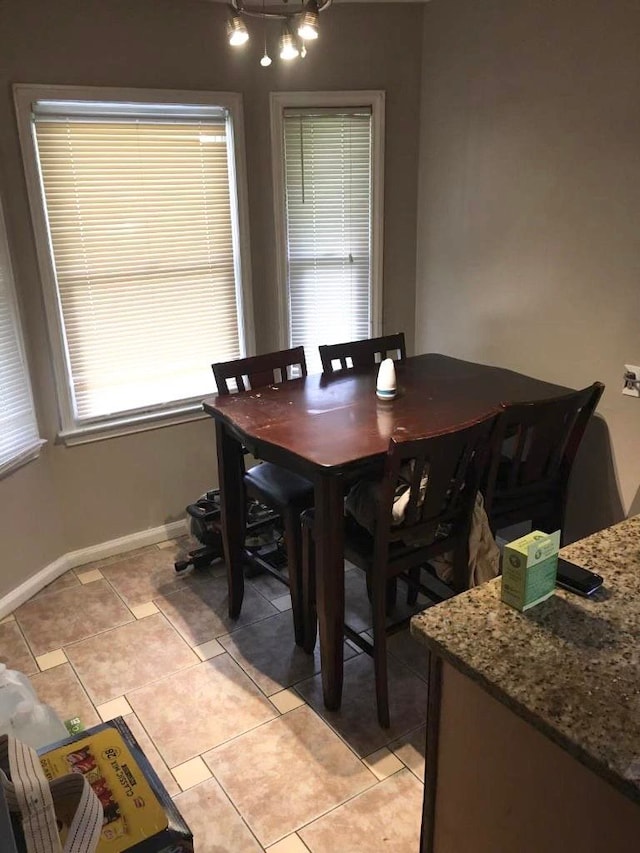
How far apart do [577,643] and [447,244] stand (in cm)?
260

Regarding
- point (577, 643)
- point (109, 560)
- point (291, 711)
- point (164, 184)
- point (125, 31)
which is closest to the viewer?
point (577, 643)

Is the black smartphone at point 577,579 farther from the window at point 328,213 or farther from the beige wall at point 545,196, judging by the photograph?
the window at point 328,213

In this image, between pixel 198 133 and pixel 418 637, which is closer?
pixel 418 637

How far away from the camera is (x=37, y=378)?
117 inches

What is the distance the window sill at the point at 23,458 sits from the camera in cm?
281

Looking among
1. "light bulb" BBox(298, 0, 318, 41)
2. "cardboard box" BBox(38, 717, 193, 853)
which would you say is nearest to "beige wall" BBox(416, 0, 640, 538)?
"light bulb" BBox(298, 0, 318, 41)

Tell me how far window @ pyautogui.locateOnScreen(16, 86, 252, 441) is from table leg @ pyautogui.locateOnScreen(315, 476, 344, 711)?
151cm

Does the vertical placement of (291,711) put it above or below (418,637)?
below

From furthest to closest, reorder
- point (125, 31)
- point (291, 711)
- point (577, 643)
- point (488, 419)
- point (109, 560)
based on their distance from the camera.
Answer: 1. point (109, 560)
2. point (125, 31)
3. point (291, 711)
4. point (488, 419)
5. point (577, 643)

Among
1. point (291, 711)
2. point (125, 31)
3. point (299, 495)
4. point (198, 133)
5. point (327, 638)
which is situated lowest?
point (291, 711)

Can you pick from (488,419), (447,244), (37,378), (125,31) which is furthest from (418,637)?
(125,31)

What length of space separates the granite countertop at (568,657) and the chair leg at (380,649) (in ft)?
2.79

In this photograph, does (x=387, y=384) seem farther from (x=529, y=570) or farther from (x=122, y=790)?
(x=122, y=790)

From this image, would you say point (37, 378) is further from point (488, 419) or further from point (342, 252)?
point (488, 419)
